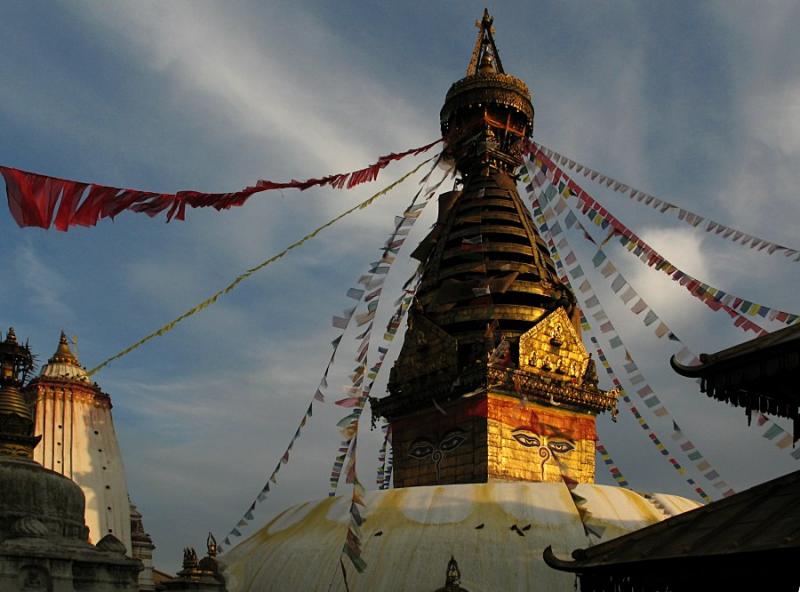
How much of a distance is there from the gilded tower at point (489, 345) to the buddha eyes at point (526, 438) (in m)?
0.03

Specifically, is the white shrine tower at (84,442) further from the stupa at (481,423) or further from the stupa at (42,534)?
the stupa at (481,423)

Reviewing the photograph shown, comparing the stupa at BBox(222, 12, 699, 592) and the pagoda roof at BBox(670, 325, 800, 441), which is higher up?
the stupa at BBox(222, 12, 699, 592)

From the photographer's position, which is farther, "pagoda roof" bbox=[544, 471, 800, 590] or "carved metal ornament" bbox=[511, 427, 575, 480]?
"carved metal ornament" bbox=[511, 427, 575, 480]

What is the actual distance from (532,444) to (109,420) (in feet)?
49.6

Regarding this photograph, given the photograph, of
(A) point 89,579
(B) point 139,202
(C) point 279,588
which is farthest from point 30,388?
(B) point 139,202

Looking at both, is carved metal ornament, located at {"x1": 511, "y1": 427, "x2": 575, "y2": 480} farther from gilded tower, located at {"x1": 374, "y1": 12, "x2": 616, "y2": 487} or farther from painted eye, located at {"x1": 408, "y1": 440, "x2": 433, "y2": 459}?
painted eye, located at {"x1": 408, "y1": 440, "x2": 433, "y2": 459}

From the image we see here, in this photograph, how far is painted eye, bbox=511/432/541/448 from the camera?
76.9 ft

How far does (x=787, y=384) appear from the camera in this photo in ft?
26.7

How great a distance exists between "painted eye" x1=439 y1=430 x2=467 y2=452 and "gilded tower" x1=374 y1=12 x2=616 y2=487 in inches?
1.6

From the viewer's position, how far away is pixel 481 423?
76.1 feet

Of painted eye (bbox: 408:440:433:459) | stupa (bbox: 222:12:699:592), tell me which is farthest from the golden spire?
painted eye (bbox: 408:440:433:459)

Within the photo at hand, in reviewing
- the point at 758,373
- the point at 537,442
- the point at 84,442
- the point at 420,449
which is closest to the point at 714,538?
the point at 758,373

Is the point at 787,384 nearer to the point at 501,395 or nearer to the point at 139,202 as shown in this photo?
the point at 139,202

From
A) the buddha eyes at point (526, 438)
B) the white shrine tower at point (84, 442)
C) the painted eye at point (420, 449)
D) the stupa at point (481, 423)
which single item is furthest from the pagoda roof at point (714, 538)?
the white shrine tower at point (84, 442)
